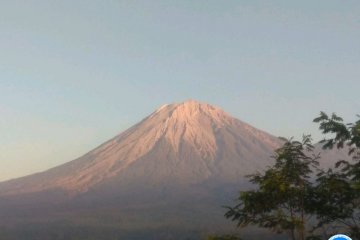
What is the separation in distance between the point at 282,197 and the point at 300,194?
58cm

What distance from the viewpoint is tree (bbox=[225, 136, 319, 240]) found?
14.4 meters

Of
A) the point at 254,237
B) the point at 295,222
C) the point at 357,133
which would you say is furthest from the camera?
the point at 254,237

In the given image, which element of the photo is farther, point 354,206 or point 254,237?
point 254,237

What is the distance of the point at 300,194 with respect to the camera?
14.9 m

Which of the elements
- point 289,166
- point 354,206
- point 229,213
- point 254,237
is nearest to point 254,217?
point 229,213

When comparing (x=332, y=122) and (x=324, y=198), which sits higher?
(x=332, y=122)

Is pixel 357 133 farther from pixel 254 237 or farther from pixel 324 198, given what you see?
pixel 254 237

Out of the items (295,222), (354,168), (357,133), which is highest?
(357,133)

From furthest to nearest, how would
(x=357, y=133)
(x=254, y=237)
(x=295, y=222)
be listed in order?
(x=254, y=237)
(x=357, y=133)
(x=295, y=222)

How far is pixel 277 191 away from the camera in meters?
14.6

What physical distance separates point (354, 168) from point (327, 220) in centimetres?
173

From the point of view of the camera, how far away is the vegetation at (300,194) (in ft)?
47.9

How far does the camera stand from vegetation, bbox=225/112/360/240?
14.6 metres

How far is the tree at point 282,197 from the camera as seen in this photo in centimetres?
1439
